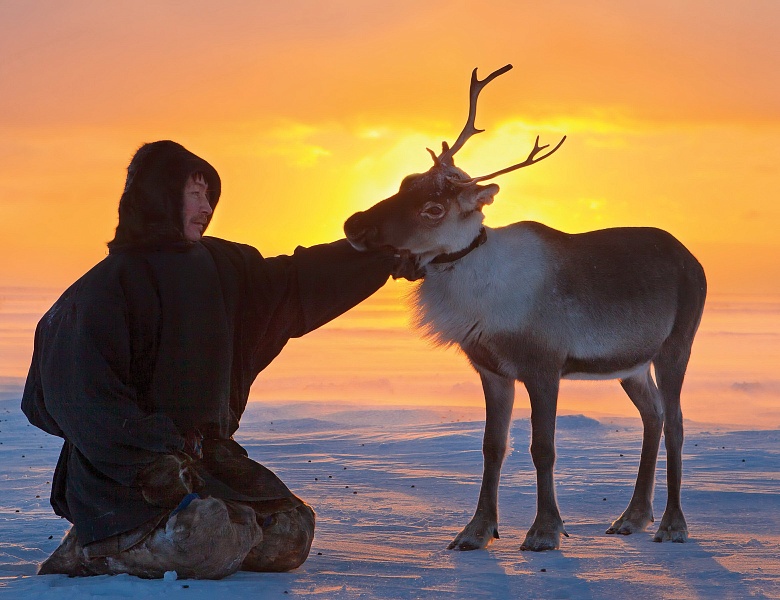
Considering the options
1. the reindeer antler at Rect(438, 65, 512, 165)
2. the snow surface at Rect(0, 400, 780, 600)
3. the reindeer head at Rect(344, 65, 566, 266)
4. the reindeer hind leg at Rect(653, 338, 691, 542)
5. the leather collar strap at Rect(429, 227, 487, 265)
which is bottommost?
the snow surface at Rect(0, 400, 780, 600)

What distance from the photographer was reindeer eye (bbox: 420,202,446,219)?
6.18 m

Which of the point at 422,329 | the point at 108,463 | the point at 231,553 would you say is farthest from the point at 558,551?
the point at 108,463

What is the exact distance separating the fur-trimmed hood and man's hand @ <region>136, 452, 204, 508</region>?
106 cm

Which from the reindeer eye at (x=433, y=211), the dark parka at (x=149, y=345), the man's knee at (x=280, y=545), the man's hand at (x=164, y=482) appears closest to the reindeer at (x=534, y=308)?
the reindeer eye at (x=433, y=211)

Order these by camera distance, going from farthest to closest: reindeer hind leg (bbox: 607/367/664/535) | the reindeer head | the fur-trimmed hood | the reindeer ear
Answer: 1. reindeer hind leg (bbox: 607/367/664/535)
2. the reindeer ear
3. the reindeer head
4. the fur-trimmed hood

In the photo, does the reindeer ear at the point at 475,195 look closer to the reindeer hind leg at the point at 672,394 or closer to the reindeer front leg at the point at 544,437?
the reindeer front leg at the point at 544,437

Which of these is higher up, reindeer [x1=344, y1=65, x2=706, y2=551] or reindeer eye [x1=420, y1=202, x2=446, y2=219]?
reindeer eye [x1=420, y1=202, x2=446, y2=219]

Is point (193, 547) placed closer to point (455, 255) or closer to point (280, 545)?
point (280, 545)

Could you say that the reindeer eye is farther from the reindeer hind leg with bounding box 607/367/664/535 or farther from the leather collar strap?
the reindeer hind leg with bounding box 607/367/664/535

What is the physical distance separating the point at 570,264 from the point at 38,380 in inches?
135

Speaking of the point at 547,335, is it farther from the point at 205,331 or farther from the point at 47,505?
the point at 47,505

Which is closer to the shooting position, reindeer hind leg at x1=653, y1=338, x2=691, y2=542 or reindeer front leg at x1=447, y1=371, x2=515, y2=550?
reindeer front leg at x1=447, y1=371, x2=515, y2=550

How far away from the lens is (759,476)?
9.24 m

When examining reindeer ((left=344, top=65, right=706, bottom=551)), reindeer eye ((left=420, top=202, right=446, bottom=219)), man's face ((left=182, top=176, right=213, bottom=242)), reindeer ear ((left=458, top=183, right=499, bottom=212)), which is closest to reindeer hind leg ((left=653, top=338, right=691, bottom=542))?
reindeer ((left=344, top=65, right=706, bottom=551))
